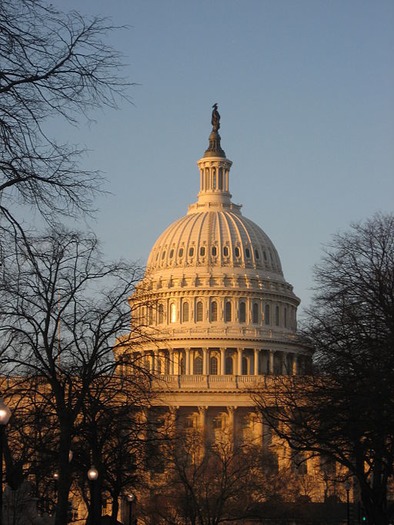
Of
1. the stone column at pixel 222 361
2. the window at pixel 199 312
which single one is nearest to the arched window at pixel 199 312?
the window at pixel 199 312

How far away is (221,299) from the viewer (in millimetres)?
188625

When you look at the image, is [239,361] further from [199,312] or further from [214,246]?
[214,246]

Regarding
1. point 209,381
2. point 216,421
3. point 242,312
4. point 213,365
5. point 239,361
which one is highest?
point 242,312

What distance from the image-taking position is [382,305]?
40312 mm

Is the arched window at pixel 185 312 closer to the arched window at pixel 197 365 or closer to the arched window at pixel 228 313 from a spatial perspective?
the arched window at pixel 228 313

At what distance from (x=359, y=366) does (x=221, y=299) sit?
15002 cm

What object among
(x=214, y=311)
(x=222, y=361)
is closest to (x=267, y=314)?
(x=214, y=311)

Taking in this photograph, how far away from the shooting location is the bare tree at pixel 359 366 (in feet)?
118

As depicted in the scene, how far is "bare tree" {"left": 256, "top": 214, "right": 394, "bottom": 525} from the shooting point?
118 ft

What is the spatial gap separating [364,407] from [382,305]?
539 cm

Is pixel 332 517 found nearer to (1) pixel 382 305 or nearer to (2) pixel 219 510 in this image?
(2) pixel 219 510

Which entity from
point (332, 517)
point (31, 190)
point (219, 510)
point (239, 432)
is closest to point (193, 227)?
point (239, 432)

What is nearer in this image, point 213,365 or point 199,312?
point 213,365

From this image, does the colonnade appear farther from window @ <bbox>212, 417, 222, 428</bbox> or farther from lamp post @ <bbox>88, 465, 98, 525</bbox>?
lamp post @ <bbox>88, 465, 98, 525</bbox>
